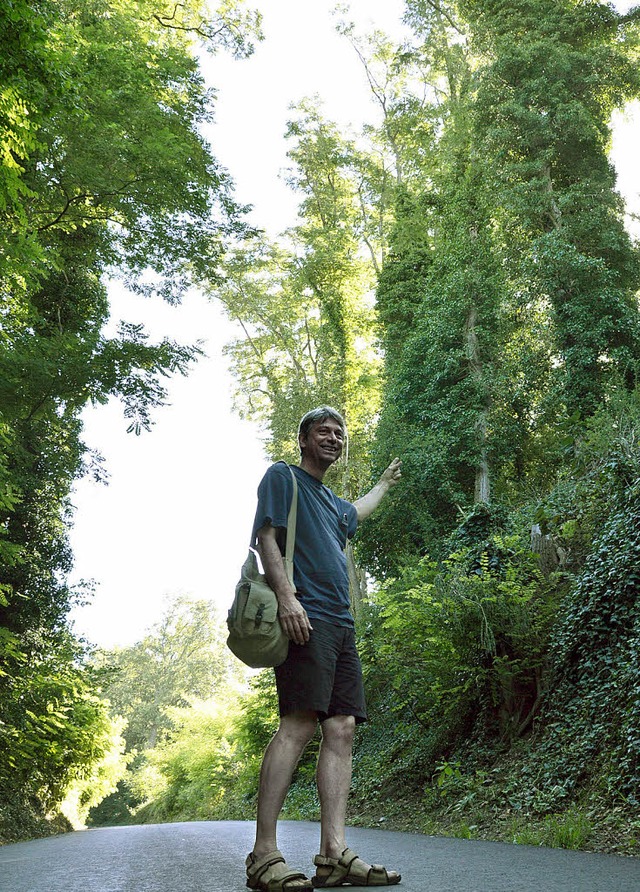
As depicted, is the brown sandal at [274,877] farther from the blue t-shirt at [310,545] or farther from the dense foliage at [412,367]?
the dense foliage at [412,367]

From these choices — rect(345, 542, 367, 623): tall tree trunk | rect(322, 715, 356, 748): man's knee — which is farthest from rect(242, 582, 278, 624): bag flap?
rect(345, 542, 367, 623): tall tree trunk

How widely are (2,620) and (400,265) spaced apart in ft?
52.7

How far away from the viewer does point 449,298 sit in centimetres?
2227

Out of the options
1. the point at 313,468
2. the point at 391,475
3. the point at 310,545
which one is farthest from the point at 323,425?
the point at 391,475

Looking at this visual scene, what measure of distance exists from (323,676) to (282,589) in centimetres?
38

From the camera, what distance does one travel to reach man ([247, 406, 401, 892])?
119 inches

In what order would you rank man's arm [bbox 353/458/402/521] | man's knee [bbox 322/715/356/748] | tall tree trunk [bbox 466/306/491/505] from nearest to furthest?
man's knee [bbox 322/715/356/748] < man's arm [bbox 353/458/402/521] < tall tree trunk [bbox 466/306/491/505]

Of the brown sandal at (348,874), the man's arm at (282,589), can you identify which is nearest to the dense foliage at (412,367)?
the brown sandal at (348,874)

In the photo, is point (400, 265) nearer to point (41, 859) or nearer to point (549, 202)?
point (549, 202)

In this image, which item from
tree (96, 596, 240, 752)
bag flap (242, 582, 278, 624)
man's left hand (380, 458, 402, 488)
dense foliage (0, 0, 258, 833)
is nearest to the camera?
bag flap (242, 582, 278, 624)

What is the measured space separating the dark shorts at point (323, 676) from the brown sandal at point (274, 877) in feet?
1.74

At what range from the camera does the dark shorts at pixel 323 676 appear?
10.3 feet

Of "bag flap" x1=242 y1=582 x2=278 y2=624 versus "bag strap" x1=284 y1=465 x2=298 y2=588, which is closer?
"bag flap" x1=242 y1=582 x2=278 y2=624

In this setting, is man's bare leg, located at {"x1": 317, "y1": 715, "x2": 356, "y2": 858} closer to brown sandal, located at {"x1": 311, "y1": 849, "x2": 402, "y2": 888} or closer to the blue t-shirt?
brown sandal, located at {"x1": 311, "y1": 849, "x2": 402, "y2": 888}
